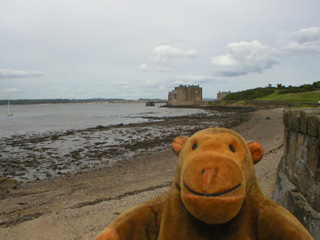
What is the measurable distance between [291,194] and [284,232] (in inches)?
115

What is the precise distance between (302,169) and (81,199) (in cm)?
616

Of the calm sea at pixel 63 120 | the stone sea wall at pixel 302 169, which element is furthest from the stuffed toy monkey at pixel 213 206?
the calm sea at pixel 63 120

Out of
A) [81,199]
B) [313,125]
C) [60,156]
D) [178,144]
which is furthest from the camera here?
[60,156]

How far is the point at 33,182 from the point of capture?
11250 millimetres

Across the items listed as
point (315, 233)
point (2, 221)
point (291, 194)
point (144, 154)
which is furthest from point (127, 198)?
point (144, 154)

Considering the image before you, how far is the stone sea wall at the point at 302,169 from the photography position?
371cm

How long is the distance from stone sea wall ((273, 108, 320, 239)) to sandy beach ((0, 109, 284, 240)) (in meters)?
1.54

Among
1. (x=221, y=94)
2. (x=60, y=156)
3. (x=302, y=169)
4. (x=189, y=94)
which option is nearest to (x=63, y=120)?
(x=60, y=156)

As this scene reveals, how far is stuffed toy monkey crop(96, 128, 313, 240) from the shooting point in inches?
65.2

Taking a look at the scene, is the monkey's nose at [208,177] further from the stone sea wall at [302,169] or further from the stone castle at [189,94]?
the stone castle at [189,94]

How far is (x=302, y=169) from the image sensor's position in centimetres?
425

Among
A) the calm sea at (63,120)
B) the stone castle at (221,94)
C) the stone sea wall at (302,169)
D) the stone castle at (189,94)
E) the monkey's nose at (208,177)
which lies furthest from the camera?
the stone castle at (221,94)

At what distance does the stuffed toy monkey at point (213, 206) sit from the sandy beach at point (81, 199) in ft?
11.7

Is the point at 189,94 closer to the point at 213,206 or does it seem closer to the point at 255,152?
the point at 255,152
